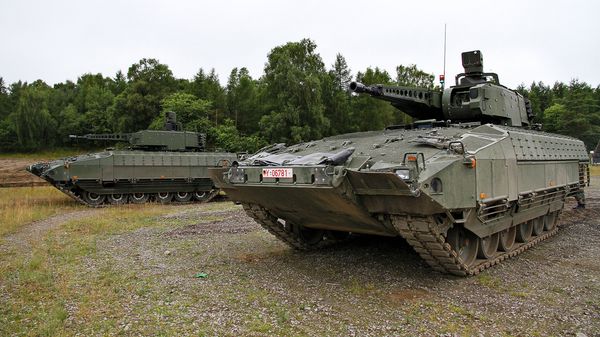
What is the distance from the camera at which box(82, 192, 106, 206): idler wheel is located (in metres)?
18.2

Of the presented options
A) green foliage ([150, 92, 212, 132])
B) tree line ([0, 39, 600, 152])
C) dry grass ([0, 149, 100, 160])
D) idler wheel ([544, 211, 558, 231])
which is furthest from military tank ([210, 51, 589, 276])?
dry grass ([0, 149, 100, 160])

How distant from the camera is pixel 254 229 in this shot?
11727 mm

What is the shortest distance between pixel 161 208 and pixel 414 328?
13.5 m

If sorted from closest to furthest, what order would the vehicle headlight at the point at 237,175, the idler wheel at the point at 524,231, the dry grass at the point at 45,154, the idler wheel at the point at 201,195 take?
1. the vehicle headlight at the point at 237,175
2. the idler wheel at the point at 524,231
3. the idler wheel at the point at 201,195
4. the dry grass at the point at 45,154

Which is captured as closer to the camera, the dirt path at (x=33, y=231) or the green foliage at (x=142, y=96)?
the dirt path at (x=33, y=231)

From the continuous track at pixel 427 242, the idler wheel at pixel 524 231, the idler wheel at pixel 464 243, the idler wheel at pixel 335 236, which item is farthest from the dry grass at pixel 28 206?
the idler wheel at pixel 524 231

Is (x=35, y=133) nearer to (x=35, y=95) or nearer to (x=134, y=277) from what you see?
(x=35, y=95)

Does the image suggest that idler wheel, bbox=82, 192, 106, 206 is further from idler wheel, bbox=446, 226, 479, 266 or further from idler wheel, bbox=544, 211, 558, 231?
idler wheel, bbox=544, 211, 558, 231

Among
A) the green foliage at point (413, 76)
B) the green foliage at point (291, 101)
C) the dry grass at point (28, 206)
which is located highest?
the green foliage at point (413, 76)

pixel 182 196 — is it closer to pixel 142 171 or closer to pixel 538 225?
pixel 142 171


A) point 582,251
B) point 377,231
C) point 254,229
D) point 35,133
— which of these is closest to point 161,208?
point 254,229

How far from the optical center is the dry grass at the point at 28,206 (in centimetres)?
1334

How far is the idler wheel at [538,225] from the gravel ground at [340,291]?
0.30 metres

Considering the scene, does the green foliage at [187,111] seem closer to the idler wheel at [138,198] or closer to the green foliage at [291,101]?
the green foliage at [291,101]
